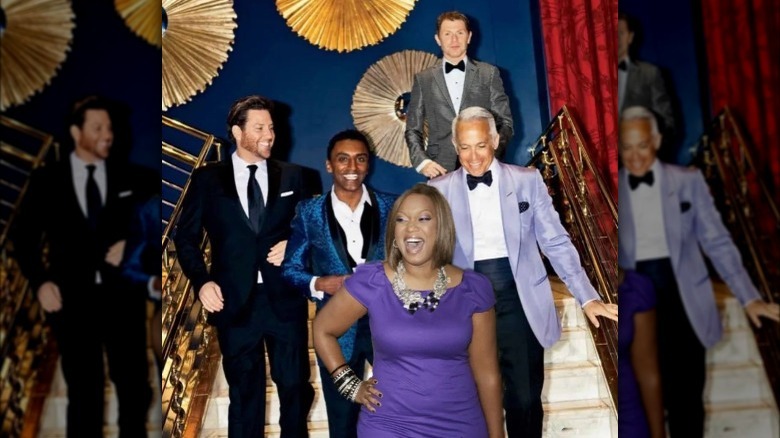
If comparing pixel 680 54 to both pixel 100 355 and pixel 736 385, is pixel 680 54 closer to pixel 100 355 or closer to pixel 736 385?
pixel 736 385

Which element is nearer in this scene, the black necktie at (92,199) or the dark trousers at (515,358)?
the black necktie at (92,199)

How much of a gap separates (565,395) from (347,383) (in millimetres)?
1278

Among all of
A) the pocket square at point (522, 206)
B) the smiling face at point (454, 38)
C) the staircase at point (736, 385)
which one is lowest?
the staircase at point (736, 385)

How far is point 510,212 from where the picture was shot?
2.97 meters

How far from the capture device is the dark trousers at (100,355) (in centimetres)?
116

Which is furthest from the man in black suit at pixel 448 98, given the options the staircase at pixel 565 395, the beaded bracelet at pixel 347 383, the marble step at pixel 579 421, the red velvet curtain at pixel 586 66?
the marble step at pixel 579 421

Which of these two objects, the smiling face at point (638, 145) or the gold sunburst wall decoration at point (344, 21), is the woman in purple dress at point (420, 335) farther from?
the smiling face at point (638, 145)

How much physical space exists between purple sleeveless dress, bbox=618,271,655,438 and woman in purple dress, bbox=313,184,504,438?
1.38 metres

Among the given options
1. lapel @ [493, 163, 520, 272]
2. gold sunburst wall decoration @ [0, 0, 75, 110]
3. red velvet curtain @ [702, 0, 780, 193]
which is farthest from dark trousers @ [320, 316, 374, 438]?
red velvet curtain @ [702, 0, 780, 193]

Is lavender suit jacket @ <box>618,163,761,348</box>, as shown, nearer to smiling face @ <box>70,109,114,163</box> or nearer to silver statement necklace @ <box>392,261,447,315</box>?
smiling face @ <box>70,109,114,163</box>

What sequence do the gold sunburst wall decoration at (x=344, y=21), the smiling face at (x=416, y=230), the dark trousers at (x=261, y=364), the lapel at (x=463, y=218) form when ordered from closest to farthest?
the smiling face at (x=416, y=230), the lapel at (x=463, y=218), the dark trousers at (x=261, y=364), the gold sunburst wall decoration at (x=344, y=21)

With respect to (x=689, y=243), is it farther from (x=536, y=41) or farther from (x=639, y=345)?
(x=536, y=41)

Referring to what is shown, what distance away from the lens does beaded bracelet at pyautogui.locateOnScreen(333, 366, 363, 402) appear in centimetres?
244

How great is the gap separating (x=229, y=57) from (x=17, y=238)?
2.34 metres
